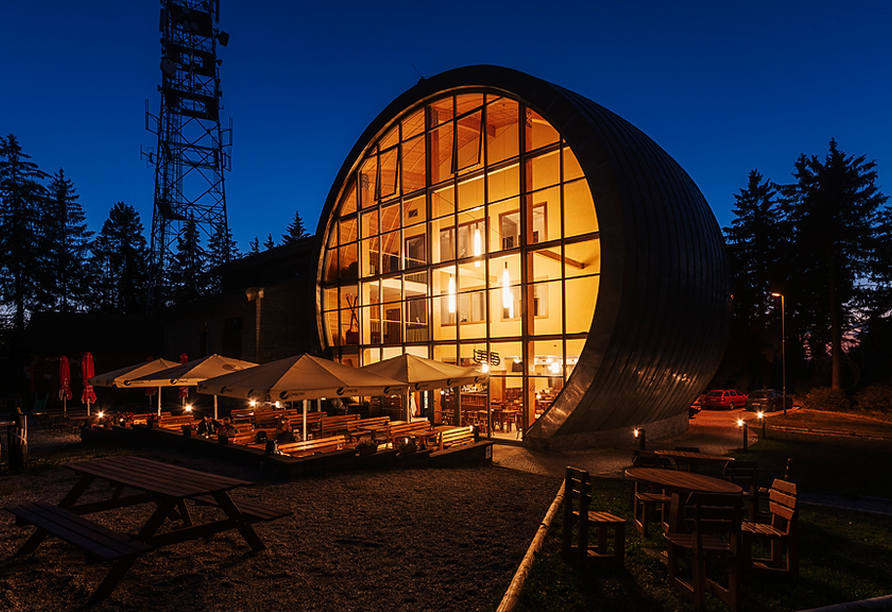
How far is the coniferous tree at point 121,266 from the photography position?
49500 millimetres

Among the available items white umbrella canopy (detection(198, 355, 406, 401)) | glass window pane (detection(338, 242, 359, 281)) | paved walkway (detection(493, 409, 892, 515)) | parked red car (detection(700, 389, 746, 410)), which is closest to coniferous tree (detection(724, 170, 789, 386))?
parked red car (detection(700, 389, 746, 410))

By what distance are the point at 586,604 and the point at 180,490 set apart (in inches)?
156

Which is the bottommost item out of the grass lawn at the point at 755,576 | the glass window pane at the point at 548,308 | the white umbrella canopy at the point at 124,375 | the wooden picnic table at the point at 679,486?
the grass lawn at the point at 755,576

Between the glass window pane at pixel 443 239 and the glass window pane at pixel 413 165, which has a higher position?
the glass window pane at pixel 413 165

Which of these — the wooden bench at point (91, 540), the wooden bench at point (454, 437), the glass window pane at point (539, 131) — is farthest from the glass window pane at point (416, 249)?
the wooden bench at point (91, 540)

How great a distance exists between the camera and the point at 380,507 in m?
7.69

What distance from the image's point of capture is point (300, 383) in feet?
32.4

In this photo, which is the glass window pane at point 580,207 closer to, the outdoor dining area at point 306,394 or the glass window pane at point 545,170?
the glass window pane at point 545,170

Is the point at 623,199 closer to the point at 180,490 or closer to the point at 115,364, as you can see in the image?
the point at 180,490

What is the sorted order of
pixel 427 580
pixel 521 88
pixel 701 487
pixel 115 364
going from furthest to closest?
pixel 115 364, pixel 521 88, pixel 701 487, pixel 427 580

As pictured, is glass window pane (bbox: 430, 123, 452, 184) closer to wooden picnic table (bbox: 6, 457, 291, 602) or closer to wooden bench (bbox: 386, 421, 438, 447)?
wooden bench (bbox: 386, 421, 438, 447)

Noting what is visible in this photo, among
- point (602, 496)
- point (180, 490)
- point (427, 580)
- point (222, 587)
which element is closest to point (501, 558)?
point (427, 580)

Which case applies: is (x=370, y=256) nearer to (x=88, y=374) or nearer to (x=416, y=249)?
(x=416, y=249)

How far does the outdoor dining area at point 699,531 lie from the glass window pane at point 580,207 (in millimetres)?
11570
